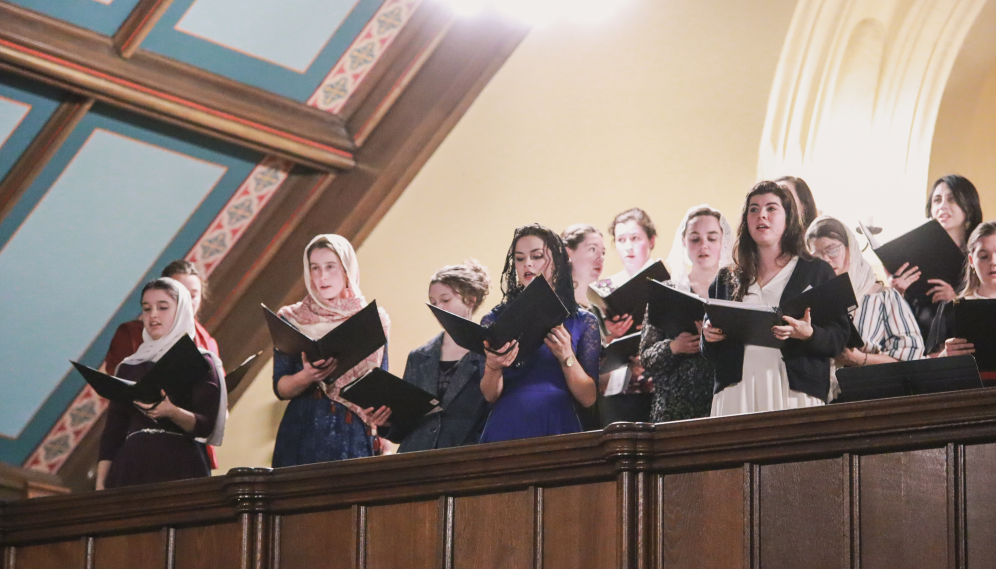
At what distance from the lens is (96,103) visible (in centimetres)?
621

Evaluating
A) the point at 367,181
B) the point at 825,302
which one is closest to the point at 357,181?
the point at 367,181

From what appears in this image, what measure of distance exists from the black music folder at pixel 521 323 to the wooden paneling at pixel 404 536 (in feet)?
1.45

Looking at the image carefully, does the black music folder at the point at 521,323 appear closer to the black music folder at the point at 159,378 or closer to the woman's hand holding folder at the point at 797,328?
the woman's hand holding folder at the point at 797,328

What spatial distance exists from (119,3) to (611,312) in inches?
102

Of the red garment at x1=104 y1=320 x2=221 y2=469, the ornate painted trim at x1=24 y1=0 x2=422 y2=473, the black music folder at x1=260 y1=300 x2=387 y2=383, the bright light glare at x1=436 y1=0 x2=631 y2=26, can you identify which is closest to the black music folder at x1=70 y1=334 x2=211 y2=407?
the black music folder at x1=260 y1=300 x2=387 y2=383

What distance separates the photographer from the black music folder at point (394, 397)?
13.8ft

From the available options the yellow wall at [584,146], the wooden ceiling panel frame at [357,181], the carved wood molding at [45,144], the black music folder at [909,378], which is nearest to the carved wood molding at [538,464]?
the black music folder at [909,378]

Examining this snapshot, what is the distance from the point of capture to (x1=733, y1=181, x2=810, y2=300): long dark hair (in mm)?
4066

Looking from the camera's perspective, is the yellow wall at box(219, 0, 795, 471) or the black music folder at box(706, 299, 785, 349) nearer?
Answer: the black music folder at box(706, 299, 785, 349)

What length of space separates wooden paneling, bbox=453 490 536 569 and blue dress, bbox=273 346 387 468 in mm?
737

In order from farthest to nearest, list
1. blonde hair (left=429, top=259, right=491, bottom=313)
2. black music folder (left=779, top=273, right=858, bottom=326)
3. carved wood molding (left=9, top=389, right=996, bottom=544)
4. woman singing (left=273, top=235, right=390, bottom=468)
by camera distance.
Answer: blonde hair (left=429, top=259, right=491, bottom=313) < woman singing (left=273, top=235, right=390, bottom=468) < black music folder (left=779, top=273, right=858, bottom=326) < carved wood molding (left=9, top=389, right=996, bottom=544)

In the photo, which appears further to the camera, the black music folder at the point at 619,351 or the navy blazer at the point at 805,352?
the black music folder at the point at 619,351

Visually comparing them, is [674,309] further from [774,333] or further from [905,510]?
[905,510]

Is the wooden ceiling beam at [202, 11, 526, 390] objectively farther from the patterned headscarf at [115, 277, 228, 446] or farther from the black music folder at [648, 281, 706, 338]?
the black music folder at [648, 281, 706, 338]
